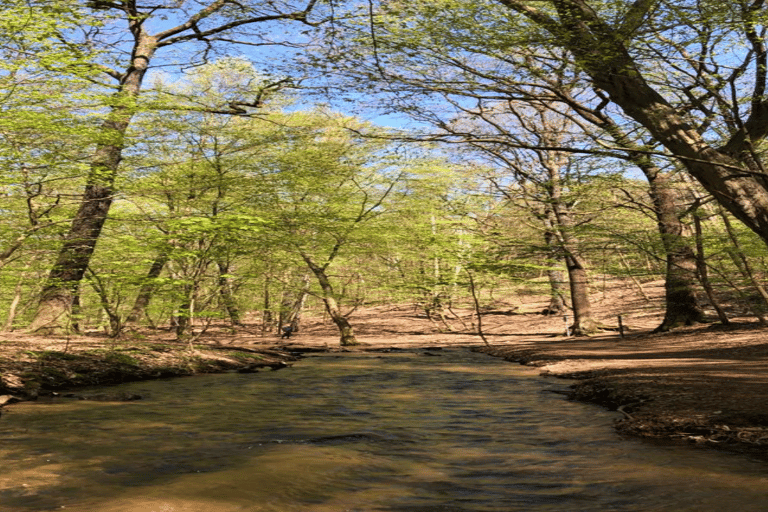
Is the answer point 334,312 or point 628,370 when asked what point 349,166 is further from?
point 628,370

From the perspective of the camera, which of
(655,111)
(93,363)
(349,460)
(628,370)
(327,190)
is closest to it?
(349,460)

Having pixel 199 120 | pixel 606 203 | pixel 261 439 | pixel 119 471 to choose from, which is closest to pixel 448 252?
pixel 606 203

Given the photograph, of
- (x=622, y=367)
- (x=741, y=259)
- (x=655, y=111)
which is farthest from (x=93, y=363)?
(x=741, y=259)

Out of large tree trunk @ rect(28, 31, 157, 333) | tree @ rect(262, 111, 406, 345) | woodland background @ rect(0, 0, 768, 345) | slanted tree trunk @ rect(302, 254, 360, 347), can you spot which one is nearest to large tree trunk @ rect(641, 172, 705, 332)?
woodland background @ rect(0, 0, 768, 345)

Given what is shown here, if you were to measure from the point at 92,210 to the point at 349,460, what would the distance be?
10273 mm

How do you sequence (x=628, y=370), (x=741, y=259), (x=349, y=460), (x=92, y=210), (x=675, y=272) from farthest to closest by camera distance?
(x=675, y=272) < (x=92, y=210) < (x=741, y=259) < (x=628, y=370) < (x=349, y=460)

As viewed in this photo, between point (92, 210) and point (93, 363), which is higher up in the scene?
point (92, 210)

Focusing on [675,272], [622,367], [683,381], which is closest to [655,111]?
[683,381]

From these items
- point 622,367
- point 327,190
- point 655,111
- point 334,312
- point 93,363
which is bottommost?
point 622,367

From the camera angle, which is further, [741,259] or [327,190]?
[327,190]

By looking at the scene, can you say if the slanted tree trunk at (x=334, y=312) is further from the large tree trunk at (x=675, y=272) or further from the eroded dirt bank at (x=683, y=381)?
the large tree trunk at (x=675, y=272)

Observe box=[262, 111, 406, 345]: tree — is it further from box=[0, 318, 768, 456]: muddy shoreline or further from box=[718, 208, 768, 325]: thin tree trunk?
box=[718, 208, 768, 325]: thin tree trunk

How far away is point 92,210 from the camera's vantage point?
39.8 feet

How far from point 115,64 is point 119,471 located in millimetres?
10823
